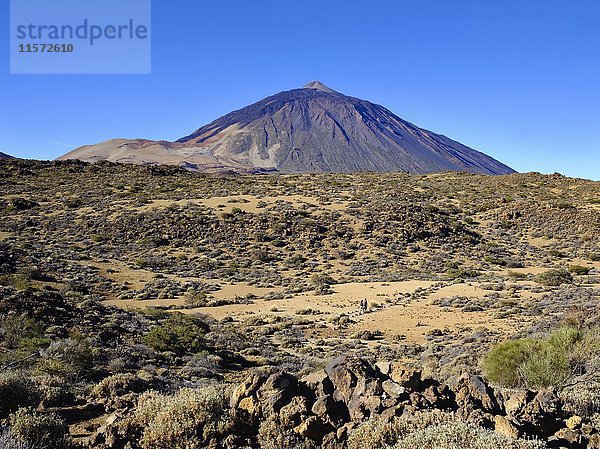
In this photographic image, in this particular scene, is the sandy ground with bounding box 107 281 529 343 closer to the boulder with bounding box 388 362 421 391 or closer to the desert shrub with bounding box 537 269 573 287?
the desert shrub with bounding box 537 269 573 287

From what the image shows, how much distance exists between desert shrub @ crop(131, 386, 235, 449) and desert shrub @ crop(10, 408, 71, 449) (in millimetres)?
658

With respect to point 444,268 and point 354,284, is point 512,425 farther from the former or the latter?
point 444,268

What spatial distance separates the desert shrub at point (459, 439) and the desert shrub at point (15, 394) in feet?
14.0

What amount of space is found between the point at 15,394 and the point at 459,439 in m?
4.82

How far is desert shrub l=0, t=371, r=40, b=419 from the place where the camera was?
16.4 feet

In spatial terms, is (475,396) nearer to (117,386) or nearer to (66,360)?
(117,386)

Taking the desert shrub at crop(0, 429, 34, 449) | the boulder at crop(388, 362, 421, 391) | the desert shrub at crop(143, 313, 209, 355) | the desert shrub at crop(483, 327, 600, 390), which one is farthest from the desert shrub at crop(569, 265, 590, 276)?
the desert shrub at crop(0, 429, 34, 449)

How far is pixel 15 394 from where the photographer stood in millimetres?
5145

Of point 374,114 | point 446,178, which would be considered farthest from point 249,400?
point 374,114

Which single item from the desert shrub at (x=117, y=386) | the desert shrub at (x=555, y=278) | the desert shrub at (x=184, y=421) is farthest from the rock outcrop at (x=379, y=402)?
the desert shrub at (x=555, y=278)

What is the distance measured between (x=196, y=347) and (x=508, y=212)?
106 ft

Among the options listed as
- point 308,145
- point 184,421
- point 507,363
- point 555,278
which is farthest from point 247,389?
point 308,145

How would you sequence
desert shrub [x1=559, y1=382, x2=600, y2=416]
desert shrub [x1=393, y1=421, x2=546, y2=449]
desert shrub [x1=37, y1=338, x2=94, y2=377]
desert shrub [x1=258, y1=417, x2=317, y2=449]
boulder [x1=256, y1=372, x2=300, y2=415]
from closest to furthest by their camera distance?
desert shrub [x1=393, y1=421, x2=546, y2=449] → desert shrub [x1=258, y1=417, x2=317, y2=449] → boulder [x1=256, y1=372, x2=300, y2=415] → desert shrub [x1=559, y1=382, x2=600, y2=416] → desert shrub [x1=37, y1=338, x2=94, y2=377]

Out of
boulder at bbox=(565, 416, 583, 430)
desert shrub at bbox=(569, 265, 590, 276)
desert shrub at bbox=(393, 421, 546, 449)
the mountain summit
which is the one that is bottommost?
desert shrub at bbox=(569, 265, 590, 276)
